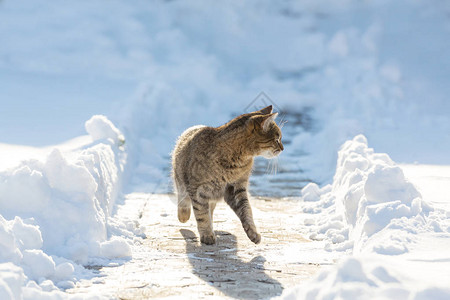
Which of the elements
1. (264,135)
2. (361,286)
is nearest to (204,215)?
(264,135)

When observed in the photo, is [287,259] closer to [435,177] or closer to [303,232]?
[303,232]

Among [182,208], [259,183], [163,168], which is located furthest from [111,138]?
[182,208]

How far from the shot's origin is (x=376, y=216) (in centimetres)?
542

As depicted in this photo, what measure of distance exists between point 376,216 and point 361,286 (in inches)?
75.0

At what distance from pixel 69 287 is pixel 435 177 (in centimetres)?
717

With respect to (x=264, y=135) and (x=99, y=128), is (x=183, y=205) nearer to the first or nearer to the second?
(x=264, y=135)

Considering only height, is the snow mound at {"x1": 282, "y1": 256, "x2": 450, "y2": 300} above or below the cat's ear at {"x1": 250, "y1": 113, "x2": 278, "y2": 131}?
below

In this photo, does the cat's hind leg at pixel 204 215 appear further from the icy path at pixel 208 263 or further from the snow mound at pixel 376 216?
the snow mound at pixel 376 216

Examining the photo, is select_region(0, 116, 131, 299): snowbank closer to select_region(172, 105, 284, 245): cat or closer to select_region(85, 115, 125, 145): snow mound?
select_region(172, 105, 284, 245): cat

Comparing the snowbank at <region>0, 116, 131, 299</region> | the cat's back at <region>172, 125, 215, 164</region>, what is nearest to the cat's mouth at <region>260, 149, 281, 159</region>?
the cat's back at <region>172, 125, 215, 164</region>

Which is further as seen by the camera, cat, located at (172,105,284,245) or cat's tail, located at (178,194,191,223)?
cat's tail, located at (178,194,191,223)

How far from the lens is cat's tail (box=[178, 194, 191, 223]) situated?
7.02m

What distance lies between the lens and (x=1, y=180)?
5523mm

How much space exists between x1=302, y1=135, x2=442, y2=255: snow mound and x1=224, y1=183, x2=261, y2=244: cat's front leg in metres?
0.88
